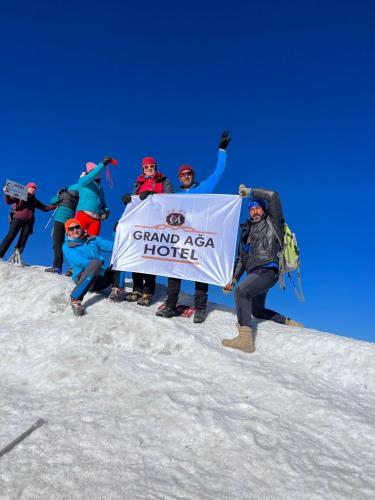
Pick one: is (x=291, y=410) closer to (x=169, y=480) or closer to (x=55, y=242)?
(x=169, y=480)

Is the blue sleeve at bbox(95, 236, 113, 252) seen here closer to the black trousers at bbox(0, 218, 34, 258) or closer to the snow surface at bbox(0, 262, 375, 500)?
the snow surface at bbox(0, 262, 375, 500)

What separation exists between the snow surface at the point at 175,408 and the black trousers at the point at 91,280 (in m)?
0.39

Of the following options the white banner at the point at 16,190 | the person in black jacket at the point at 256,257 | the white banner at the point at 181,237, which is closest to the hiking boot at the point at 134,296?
the white banner at the point at 181,237

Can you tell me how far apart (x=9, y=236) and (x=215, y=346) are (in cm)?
891

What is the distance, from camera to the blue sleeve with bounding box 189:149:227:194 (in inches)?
358

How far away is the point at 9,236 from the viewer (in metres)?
13.1

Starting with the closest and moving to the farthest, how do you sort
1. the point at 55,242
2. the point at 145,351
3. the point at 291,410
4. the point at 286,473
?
the point at 286,473 < the point at 291,410 < the point at 145,351 < the point at 55,242

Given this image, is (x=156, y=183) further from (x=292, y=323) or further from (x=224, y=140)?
(x=292, y=323)

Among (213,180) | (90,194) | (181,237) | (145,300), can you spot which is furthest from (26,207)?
(213,180)

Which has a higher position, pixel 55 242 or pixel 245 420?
pixel 55 242

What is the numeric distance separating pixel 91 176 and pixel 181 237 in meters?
2.98

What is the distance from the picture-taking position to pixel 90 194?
10375mm

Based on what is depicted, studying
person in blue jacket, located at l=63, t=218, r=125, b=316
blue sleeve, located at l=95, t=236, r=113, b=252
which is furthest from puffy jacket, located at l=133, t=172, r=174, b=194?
person in blue jacket, located at l=63, t=218, r=125, b=316

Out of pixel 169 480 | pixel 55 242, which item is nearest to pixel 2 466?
pixel 169 480
